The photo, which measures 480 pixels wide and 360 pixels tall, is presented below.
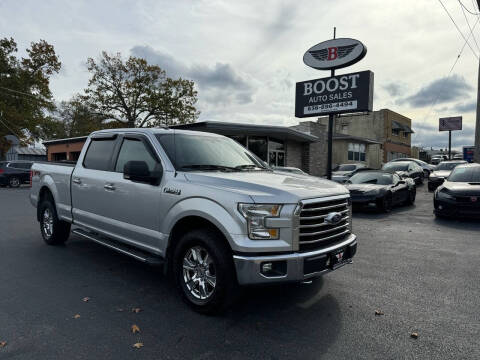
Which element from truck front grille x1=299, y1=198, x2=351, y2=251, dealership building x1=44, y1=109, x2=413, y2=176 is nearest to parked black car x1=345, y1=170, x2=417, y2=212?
dealership building x1=44, y1=109, x2=413, y2=176

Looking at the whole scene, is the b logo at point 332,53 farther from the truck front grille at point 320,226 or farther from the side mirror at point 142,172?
the side mirror at point 142,172

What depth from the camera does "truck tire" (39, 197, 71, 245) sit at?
6.12 m

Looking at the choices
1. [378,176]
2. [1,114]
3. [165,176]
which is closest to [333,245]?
[165,176]

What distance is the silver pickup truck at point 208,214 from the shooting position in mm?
3168

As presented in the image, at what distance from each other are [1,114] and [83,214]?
107 ft

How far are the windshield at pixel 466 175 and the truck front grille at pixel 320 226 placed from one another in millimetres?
8070

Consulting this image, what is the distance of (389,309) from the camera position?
371 cm

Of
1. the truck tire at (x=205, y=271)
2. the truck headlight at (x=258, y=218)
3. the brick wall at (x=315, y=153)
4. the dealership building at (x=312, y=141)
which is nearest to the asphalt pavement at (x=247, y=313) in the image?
the truck tire at (x=205, y=271)

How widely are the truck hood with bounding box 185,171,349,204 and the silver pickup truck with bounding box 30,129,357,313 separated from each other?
0.01m

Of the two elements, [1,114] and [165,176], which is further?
[1,114]

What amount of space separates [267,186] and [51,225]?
4780mm

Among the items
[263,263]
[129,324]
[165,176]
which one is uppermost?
[165,176]

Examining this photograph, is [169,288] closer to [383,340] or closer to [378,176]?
[383,340]

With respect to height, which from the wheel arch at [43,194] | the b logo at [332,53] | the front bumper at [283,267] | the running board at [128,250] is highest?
the b logo at [332,53]
